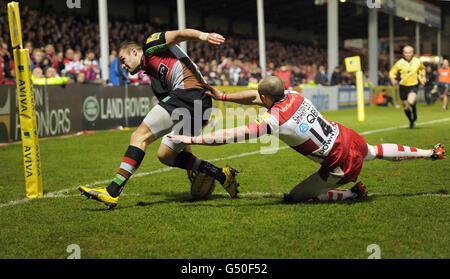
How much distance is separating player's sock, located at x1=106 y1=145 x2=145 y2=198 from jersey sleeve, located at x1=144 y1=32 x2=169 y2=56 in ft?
3.25

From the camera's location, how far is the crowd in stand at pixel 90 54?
46.4 ft

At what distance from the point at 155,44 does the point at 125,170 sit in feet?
4.24

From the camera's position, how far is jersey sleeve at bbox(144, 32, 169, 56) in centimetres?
519

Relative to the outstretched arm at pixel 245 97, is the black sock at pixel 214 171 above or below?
below

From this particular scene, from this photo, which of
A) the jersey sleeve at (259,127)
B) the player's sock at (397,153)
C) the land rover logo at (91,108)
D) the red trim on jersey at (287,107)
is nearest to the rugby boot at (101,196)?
the jersey sleeve at (259,127)

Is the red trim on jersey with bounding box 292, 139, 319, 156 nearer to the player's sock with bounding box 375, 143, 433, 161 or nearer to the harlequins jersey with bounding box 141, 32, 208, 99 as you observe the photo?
the player's sock with bounding box 375, 143, 433, 161

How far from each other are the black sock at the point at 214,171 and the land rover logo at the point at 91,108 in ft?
28.2

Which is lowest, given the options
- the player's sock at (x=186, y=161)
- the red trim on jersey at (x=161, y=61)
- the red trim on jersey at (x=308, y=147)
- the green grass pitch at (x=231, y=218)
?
the green grass pitch at (x=231, y=218)

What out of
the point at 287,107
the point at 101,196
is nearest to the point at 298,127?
the point at 287,107

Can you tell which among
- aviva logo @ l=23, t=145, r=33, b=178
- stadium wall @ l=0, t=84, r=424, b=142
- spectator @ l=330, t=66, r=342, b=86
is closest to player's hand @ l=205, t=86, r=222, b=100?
aviva logo @ l=23, t=145, r=33, b=178

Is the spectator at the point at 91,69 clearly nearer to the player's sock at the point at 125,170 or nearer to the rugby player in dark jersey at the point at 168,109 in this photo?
the rugby player in dark jersey at the point at 168,109
